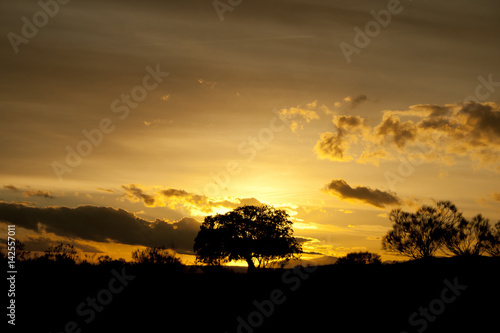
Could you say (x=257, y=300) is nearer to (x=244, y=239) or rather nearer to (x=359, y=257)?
(x=244, y=239)

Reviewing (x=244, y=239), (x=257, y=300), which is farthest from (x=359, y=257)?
(x=257, y=300)

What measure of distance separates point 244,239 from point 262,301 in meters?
40.3

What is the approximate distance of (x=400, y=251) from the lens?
197 feet

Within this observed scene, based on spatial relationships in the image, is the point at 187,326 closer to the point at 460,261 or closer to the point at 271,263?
the point at 460,261

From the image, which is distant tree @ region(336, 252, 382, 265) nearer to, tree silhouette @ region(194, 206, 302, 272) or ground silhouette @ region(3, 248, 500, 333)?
tree silhouette @ region(194, 206, 302, 272)

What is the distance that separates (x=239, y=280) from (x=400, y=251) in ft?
117

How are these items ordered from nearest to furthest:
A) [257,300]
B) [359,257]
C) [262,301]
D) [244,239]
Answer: [262,301] < [257,300] < [244,239] < [359,257]

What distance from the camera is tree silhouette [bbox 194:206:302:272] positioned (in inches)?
2544

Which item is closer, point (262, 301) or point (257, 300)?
point (262, 301)

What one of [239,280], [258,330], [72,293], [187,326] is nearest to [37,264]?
[72,293]

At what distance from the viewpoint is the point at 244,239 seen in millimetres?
64750

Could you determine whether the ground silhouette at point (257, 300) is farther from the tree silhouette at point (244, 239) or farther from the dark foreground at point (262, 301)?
the tree silhouette at point (244, 239)

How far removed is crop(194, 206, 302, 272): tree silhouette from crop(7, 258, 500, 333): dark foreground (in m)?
32.5

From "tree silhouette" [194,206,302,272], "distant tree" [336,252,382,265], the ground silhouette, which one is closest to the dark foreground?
the ground silhouette
